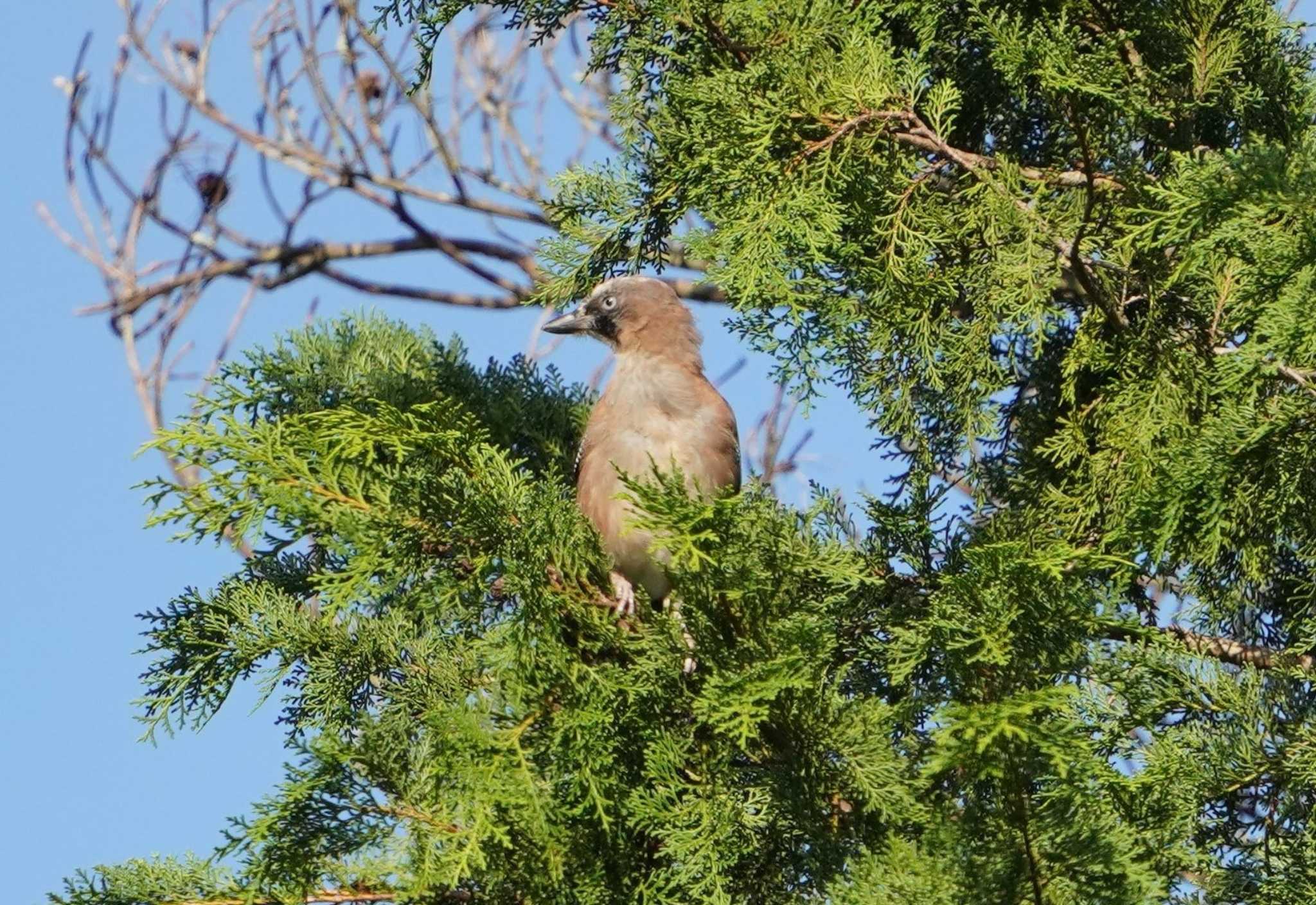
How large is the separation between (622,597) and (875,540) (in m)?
0.78

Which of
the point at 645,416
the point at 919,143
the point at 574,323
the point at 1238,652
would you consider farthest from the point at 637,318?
the point at 1238,652

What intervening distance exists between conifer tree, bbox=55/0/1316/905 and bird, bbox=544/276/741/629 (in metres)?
0.64

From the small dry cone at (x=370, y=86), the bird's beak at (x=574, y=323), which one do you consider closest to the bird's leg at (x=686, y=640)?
the bird's beak at (x=574, y=323)

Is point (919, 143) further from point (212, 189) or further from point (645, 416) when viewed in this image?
point (212, 189)

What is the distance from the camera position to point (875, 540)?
4277 millimetres

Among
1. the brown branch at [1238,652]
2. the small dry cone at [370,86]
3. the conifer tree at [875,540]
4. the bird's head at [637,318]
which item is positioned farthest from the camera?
the small dry cone at [370,86]

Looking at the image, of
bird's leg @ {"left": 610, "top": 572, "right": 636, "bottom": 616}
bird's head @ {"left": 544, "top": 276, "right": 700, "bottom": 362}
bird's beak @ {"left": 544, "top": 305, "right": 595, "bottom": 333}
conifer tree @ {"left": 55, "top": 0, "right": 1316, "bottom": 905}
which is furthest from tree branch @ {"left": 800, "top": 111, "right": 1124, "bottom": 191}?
bird's beak @ {"left": 544, "top": 305, "right": 595, "bottom": 333}

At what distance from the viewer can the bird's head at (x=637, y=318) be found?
580 centimetres

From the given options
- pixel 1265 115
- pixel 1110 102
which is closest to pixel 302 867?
pixel 1110 102

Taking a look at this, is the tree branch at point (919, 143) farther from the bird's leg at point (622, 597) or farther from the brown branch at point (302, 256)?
the brown branch at point (302, 256)

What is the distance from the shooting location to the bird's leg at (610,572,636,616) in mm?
3785

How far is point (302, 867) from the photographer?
356 centimetres

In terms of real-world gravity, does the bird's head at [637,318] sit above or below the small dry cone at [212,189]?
below

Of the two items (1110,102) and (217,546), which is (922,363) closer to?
(1110,102)
